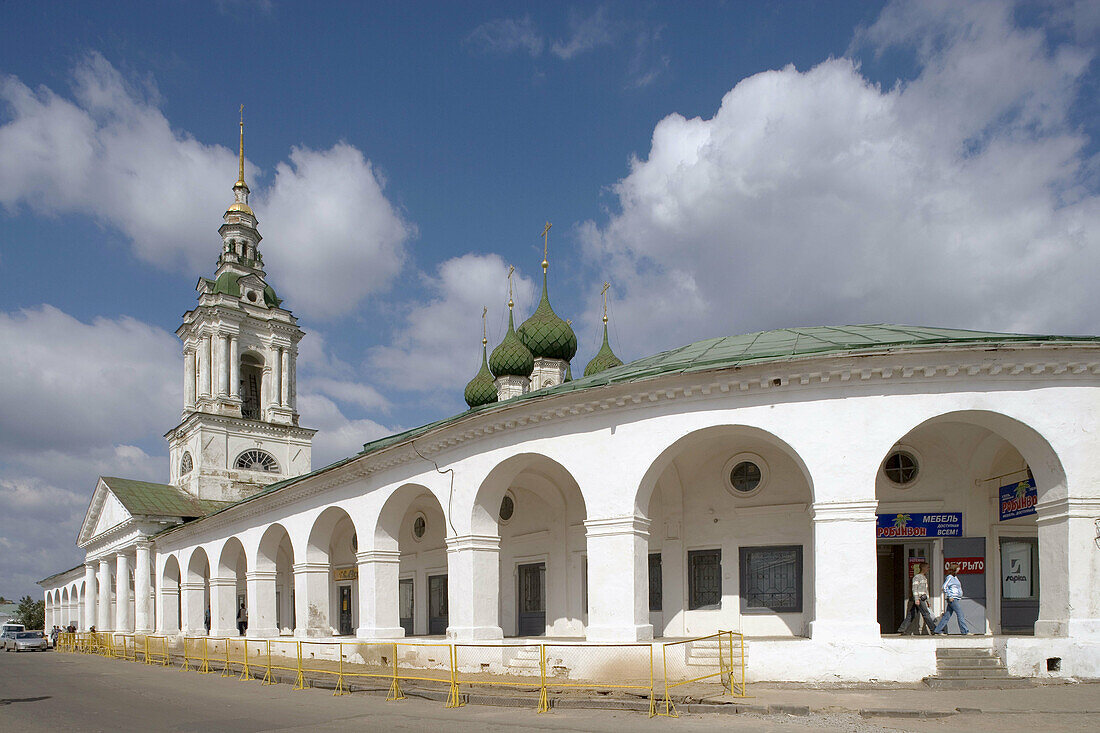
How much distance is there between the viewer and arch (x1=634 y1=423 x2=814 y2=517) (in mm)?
14016

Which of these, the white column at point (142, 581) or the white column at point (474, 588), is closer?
the white column at point (474, 588)

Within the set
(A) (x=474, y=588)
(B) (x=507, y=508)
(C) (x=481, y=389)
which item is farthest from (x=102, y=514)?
(A) (x=474, y=588)

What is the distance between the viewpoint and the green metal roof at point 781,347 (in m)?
13.2

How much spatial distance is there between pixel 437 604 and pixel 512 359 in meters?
15.2

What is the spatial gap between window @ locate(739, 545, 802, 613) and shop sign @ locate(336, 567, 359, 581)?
590 inches

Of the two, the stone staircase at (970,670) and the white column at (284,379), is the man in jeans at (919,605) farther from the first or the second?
the white column at (284,379)

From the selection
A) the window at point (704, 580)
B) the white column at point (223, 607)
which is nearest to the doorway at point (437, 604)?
the window at point (704, 580)

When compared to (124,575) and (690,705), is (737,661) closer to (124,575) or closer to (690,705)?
(690,705)

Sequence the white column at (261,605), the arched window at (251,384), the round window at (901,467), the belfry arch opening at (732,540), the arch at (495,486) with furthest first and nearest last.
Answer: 1. the arched window at (251,384)
2. the white column at (261,605)
3. the arch at (495,486)
4. the belfry arch opening at (732,540)
5. the round window at (901,467)

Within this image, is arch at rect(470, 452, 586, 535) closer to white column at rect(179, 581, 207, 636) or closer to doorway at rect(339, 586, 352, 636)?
doorway at rect(339, 586, 352, 636)

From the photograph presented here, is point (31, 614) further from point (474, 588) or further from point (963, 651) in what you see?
point (963, 651)

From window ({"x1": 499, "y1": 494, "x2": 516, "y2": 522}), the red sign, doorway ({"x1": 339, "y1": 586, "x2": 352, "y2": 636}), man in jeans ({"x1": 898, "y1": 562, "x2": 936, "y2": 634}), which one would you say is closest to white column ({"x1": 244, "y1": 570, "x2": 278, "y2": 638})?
doorway ({"x1": 339, "y1": 586, "x2": 352, "y2": 636})

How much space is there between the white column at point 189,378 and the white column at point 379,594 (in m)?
29.6

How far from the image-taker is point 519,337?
38.2m
